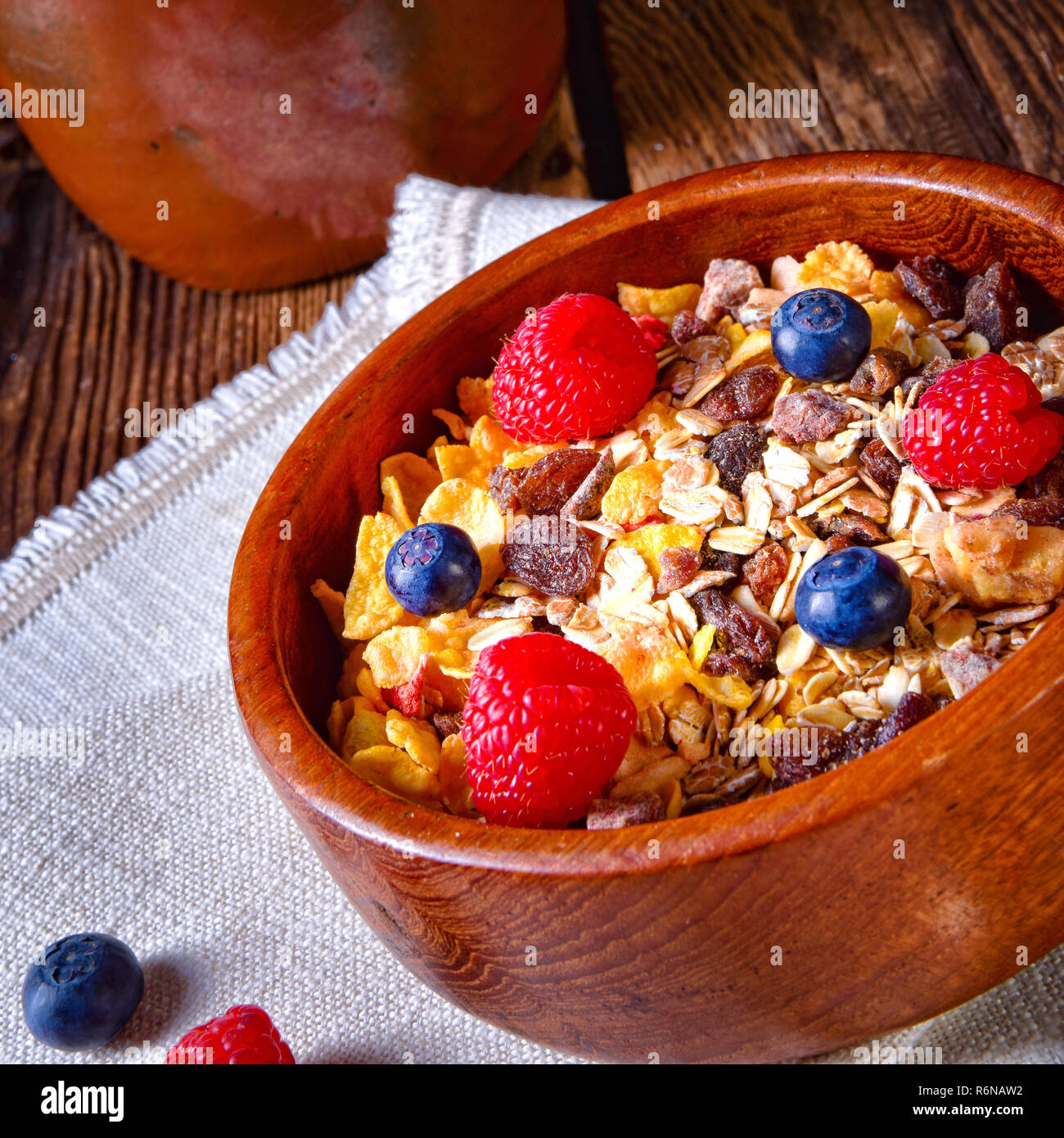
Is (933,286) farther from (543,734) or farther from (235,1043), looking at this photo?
(235,1043)

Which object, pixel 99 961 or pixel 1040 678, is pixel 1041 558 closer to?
pixel 1040 678

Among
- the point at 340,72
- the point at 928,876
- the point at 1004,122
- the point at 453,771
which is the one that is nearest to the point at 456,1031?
the point at 453,771

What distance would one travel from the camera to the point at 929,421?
671 millimetres

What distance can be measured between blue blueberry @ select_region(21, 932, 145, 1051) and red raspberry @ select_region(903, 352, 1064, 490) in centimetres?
58

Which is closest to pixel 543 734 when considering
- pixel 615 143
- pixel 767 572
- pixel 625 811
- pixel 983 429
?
pixel 625 811

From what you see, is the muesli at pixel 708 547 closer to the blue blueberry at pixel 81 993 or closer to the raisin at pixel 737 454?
the raisin at pixel 737 454

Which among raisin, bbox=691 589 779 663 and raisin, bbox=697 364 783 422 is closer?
raisin, bbox=691 589 779 663

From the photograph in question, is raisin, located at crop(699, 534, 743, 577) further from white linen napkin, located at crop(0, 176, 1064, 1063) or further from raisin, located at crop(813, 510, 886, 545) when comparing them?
white linen napkin, located at crop(0, 176, 1064, 1063)

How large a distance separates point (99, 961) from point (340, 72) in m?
0.80

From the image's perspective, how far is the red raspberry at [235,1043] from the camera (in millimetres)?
725

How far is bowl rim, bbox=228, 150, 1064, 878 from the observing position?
54 centimetres

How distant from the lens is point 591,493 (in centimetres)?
76

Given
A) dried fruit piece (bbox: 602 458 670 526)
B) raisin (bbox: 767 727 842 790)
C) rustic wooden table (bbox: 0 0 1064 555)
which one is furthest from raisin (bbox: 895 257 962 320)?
rustic wooden table (bbox: 0 0 1064 555)

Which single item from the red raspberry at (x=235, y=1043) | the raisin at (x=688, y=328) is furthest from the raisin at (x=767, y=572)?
the red raspberry at (x=235, y=1043)
